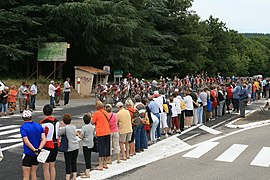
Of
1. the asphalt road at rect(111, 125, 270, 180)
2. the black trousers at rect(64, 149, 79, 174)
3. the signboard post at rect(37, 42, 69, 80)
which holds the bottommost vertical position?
the asphalt road at rect(111, 125, 270, 180)

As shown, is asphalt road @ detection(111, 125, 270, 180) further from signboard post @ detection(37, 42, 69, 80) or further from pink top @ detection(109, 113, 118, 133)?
signboard post @ detection(37, 42, 69, 80)

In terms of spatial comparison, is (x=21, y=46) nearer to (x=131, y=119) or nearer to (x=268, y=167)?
(x=131, y=119)

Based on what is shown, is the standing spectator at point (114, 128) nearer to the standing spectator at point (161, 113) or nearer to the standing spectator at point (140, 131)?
the standing spectator at point (140, 131)

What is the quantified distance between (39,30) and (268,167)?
2932cm

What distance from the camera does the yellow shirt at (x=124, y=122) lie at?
38.4 feet

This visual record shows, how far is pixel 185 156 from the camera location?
13.0m

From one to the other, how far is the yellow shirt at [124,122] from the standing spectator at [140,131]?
0.95m

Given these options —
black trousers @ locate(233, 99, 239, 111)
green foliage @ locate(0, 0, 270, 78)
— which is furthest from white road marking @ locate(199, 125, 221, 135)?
green foliage @ locate(0, 0, 270, 78)

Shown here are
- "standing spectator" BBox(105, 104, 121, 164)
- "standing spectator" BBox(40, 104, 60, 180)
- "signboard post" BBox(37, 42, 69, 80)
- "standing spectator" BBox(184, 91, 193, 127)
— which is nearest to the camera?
"standing spectator" BBox(40, 104, 60, 180)

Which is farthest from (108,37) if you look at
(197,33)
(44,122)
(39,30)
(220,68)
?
(220,68)

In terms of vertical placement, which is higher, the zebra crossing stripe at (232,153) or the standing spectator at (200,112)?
the standing spectator at (200,112)

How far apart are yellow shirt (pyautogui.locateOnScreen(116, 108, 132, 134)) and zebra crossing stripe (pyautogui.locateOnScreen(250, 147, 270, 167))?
392cm

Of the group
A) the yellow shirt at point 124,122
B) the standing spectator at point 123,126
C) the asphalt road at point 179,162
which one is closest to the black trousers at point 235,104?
the asphalt road at point 179,162

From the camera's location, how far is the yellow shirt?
11.7 metres
